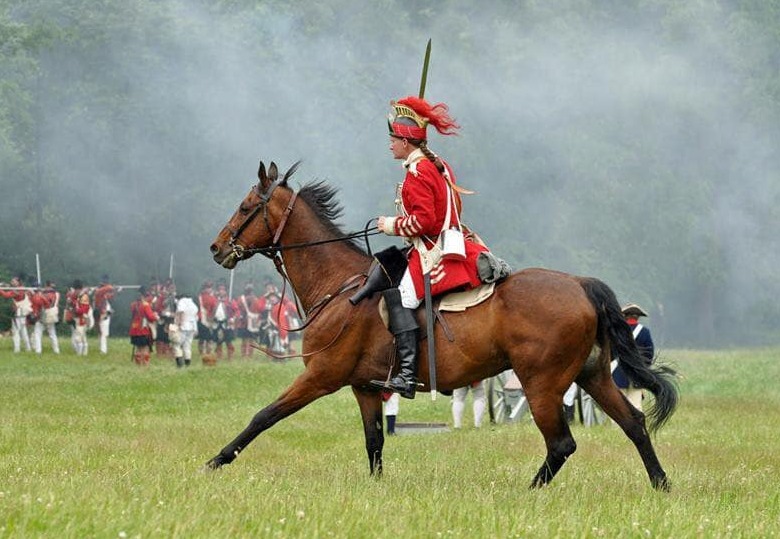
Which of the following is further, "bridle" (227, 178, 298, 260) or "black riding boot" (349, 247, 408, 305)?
"bridle" (227, 178, 298, 260)

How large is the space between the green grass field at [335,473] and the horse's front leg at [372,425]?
163 mm

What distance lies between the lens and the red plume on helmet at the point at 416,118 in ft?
33.9

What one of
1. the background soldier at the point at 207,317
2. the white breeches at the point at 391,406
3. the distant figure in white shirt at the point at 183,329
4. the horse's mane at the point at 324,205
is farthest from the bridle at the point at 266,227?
the background soldier at the point at 207,317

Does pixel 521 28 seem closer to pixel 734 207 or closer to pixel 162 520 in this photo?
pixel 734 207

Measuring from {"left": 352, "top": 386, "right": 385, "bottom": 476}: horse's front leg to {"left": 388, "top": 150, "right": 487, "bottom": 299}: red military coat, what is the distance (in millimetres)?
989

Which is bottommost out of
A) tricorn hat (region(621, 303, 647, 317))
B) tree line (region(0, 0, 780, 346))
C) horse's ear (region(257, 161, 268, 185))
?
tricorn hat (region(621, 303, 647, 317))

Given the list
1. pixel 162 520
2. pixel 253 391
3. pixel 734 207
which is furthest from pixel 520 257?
pixel 162 520

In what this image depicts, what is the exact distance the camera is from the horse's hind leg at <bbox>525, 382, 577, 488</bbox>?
388 inches

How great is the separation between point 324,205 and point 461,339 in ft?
6.05

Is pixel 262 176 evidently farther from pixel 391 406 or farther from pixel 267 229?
pixel 391 406

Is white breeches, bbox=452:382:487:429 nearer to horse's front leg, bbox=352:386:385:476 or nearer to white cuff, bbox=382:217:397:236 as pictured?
horse's front leg, bbox=352:386:385:476

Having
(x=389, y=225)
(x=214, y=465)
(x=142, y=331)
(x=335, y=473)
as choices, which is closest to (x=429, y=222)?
(x=389, y=225)

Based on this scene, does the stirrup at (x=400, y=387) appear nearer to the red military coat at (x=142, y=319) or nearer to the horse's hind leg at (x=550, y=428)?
the horse's hind leg at (x=550, y=428)

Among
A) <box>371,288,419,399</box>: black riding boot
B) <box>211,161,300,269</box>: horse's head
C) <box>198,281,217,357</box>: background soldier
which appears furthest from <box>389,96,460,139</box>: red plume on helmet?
<box>198,281,217,357</box>: background soldier
